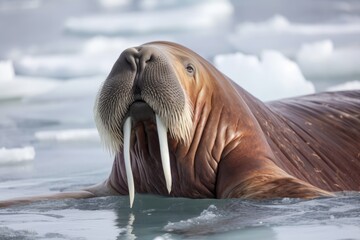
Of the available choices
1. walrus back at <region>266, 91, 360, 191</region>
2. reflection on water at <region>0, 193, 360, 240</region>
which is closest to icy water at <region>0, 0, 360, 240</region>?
reflection on water at <region>0, 193, 360, 240</region>

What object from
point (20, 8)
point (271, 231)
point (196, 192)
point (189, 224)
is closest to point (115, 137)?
point (196, 192)

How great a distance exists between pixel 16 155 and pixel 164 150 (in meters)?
4.24

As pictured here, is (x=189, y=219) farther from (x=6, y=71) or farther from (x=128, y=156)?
(x=6, y=71)

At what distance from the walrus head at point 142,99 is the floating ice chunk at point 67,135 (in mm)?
5312

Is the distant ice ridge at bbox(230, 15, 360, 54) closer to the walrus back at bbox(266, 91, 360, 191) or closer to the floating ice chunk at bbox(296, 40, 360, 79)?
the floating ice chunk at bbox(296, 40, 360, 79)

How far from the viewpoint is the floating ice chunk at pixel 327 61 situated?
13.9m

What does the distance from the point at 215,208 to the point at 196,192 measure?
607mm

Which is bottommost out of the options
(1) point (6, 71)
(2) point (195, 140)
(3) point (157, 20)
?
(2) point (195, 140)

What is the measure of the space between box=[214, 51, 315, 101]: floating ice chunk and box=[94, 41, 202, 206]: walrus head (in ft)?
22.7

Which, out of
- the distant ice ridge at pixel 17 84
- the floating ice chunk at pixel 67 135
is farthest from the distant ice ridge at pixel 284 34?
the floating ice chunk at pixel 67 135

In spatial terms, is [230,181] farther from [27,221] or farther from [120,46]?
[120,46]

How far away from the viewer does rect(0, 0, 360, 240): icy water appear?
5434 millimetres

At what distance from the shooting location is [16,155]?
10156 mm

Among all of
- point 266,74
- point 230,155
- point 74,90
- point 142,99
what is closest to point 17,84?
point 74,90
